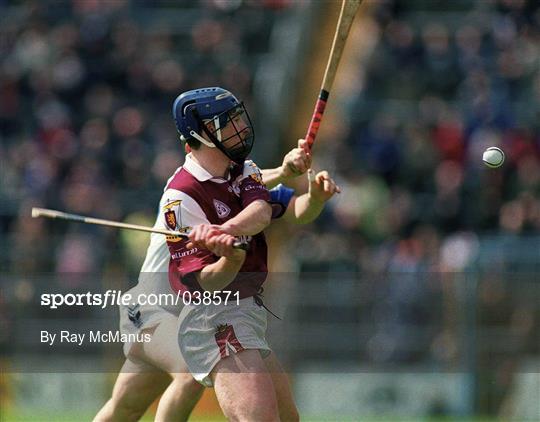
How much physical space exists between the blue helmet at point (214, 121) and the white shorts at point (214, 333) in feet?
2.49

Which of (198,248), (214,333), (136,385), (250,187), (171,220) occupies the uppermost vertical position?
(250,187)

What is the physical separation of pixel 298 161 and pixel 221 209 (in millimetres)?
790

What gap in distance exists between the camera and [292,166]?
739 centimetres

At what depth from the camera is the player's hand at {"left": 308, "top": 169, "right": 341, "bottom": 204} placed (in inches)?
275

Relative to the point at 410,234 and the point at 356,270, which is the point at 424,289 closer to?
the point at 356,270

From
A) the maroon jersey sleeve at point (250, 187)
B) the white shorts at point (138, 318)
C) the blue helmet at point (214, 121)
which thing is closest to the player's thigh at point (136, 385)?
the white shorts at point (138, 318)

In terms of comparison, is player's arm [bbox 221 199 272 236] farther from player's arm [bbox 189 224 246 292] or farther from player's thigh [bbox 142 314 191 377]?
player's thigh [bbox 142 314 191 377]

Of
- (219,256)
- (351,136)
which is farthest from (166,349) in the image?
(351,136)

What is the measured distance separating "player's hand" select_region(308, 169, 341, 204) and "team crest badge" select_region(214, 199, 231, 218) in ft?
1.88

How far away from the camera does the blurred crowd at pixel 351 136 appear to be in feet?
44.9

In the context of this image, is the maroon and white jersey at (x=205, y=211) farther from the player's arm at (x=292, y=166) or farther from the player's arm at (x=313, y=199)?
the player's arm at (x=292, y=166)

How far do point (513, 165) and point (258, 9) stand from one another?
5.34m

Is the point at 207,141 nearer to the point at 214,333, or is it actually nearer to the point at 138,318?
the point at 214,333

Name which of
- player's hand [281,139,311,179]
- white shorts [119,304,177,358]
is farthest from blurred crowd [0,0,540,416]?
player's hand [281,139,311,179]
